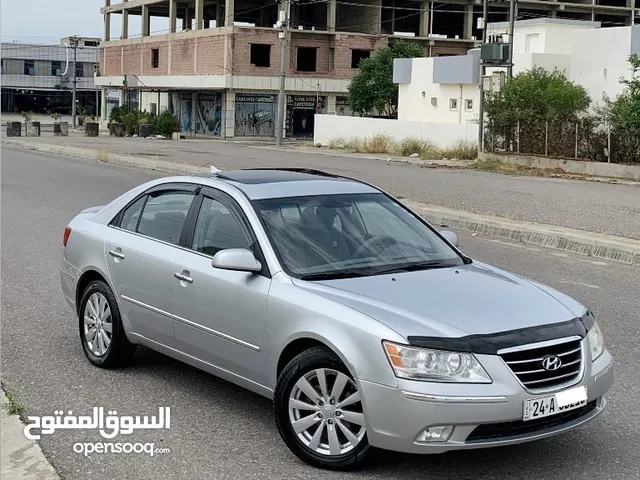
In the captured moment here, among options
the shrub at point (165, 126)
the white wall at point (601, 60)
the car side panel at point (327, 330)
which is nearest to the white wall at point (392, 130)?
the white wall at point (601, 60)

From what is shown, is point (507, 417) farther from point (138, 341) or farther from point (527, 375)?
point (138, 341)

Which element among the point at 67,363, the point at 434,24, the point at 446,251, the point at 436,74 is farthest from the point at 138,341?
the point at 434,24

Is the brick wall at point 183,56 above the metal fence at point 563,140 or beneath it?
above

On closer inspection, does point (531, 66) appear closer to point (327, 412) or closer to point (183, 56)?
point (183, 56)

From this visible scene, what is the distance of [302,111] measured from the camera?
237ft

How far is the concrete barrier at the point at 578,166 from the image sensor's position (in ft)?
→ 95.4

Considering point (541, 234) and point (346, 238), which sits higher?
point (346, 238)

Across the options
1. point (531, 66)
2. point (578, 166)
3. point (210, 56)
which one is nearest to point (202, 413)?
point (578, 166)

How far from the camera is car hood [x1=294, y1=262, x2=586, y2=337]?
4.85 meters

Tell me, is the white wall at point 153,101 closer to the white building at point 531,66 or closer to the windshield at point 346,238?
the white building at point 531,66

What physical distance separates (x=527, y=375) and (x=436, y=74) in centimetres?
4800

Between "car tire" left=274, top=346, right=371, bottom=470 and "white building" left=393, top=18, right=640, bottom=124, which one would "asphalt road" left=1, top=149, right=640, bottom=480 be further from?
"white building" left=393, top=18, right=640, bottom=124

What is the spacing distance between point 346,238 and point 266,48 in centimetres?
6597

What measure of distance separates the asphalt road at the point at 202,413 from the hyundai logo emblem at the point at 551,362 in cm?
58
